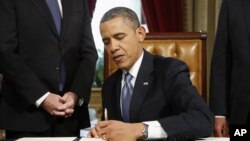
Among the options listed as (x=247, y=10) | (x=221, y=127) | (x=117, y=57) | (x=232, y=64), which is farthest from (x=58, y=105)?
(x=247, y=10)

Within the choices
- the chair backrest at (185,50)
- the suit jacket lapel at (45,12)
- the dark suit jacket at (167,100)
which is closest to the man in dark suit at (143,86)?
the dark suit jacket at (167,100)

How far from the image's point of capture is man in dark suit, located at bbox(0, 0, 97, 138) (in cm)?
236

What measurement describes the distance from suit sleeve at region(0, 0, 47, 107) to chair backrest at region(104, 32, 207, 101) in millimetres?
758

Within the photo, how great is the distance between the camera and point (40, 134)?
95.2 inches

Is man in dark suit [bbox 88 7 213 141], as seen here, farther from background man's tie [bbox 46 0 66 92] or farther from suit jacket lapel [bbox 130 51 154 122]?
background man's tie [bbox 46 0 66 92]

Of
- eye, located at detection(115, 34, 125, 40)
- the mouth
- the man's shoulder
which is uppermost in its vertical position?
eye, located at detection(115, 34, 125, 40)

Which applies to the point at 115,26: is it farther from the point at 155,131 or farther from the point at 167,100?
the point at 155,131

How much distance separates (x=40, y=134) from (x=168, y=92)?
2.72 feet

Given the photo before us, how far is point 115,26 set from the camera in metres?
2.04

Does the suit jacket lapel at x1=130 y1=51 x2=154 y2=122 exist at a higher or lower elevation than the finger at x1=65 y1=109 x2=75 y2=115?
higher

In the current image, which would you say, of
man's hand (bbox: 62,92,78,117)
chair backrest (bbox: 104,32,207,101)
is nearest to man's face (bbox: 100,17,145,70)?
man's hand (bbox: 62,92,78,117)

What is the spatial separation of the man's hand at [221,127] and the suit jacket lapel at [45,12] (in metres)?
1.12

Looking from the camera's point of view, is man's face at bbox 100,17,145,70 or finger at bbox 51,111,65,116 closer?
man's face at bbox 100,17,145,70

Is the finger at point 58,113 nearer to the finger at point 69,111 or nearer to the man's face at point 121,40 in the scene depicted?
the finger at point 69,111
